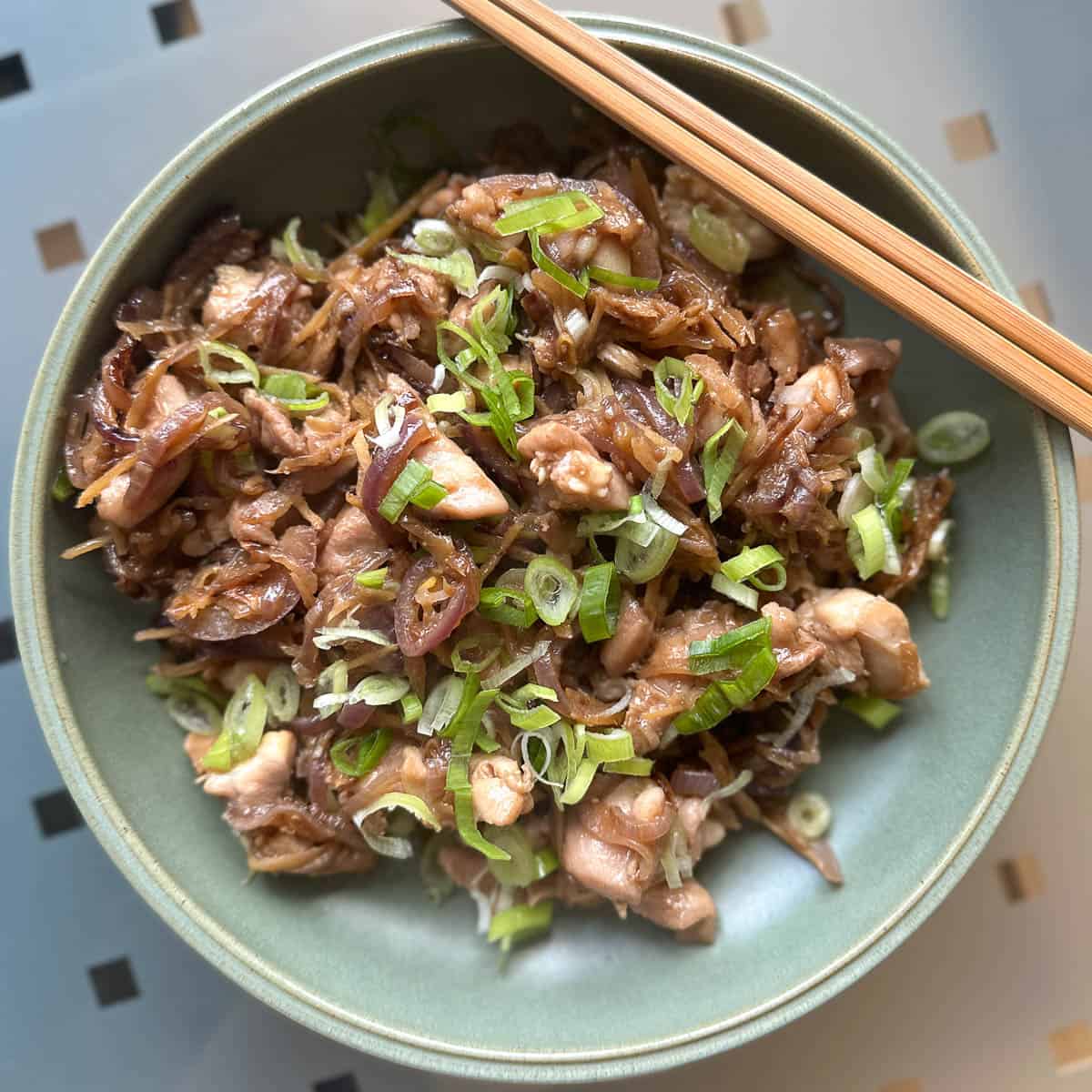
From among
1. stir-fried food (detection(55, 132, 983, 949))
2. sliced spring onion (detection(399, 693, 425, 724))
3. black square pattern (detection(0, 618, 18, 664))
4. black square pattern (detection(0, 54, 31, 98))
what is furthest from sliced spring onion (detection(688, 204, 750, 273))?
black square pattern (detection(0, 618, 18, 664))

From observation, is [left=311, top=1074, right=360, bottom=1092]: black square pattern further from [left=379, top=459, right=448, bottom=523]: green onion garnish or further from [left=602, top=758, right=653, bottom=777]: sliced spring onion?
[left=379, top=459, right=448, bottom=523]: green onion garnish

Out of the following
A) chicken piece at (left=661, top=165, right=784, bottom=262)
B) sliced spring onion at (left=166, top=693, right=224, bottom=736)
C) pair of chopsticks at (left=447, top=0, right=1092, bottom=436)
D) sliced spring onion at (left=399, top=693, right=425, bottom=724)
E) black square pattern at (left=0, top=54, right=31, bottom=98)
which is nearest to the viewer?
pair of chopsticks at (left=447, top=0, right=1092, bottom=436)

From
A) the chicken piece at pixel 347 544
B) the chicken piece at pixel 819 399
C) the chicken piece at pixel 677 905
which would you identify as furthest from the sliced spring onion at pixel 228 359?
the chicken piece at pixel 677 905

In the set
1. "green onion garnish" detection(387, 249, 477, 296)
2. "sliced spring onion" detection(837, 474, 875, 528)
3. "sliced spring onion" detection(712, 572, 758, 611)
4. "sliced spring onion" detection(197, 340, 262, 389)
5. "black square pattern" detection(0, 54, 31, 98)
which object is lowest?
"sliced spring onion" detection(712, 572, 758, 611)

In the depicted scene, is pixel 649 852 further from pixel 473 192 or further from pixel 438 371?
pixel 473 192

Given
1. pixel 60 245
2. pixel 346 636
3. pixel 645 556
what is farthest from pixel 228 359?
pixel 645 556

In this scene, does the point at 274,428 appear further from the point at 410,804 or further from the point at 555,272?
the point at 410,804
